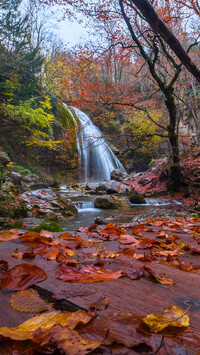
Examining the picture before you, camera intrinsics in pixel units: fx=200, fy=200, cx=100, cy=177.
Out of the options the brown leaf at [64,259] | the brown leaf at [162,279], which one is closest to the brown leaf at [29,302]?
the brown leaf at [64,259]

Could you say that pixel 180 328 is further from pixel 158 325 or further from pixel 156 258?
pixel 156 258

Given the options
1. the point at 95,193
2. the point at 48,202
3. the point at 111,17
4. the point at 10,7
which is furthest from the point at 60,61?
the point at 48,202

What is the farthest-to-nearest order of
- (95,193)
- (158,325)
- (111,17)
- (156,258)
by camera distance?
(95,193) < (111,17) < (156,258) < (158,325)

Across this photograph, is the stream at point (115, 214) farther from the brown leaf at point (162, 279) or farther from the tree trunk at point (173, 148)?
the brown leaf at point (162, 279)

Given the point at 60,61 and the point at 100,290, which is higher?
the point at 60,61

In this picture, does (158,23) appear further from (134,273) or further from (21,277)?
(21,277)

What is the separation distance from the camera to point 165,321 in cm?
57

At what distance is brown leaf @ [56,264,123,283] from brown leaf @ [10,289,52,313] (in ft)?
0.51

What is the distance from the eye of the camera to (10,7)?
11.9 m

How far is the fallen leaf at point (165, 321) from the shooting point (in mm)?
542

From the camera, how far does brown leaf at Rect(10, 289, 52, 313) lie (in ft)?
2.14

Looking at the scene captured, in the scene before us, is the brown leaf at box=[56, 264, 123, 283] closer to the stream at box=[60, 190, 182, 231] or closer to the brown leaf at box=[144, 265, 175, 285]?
the brown leaf at box=[144, 265, 175, 285]

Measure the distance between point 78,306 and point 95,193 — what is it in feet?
34.8

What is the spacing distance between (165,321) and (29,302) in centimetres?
45
